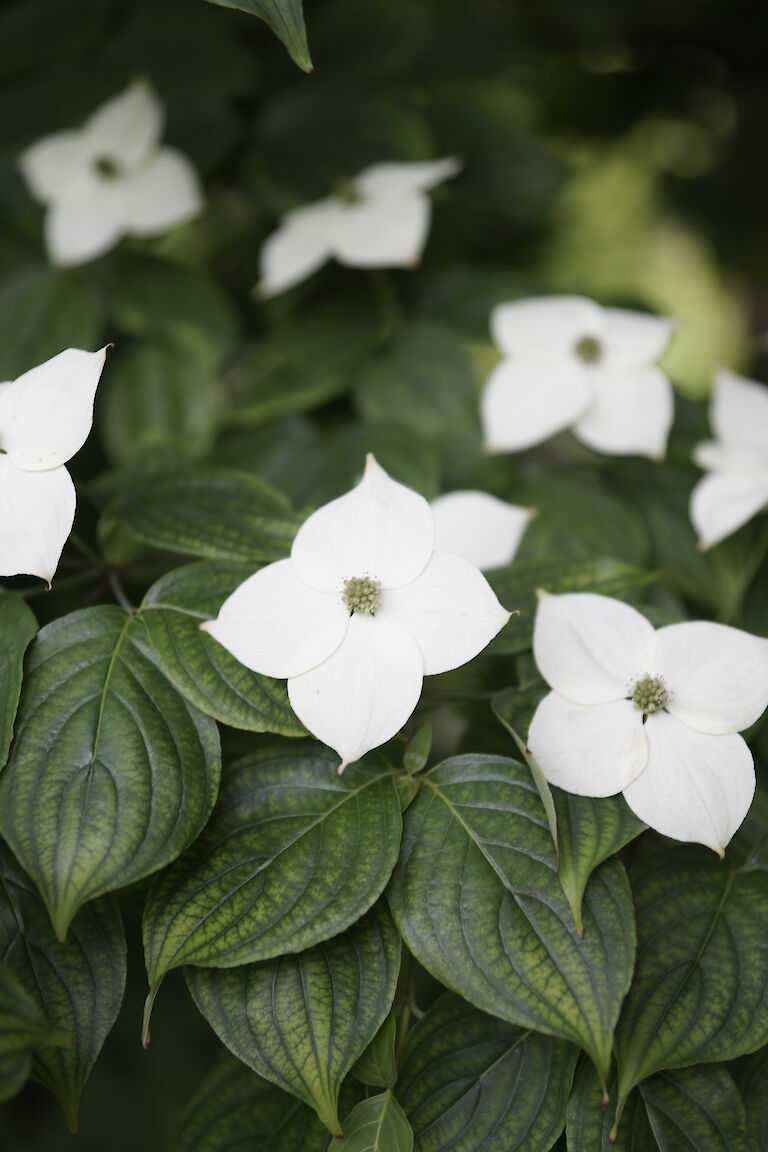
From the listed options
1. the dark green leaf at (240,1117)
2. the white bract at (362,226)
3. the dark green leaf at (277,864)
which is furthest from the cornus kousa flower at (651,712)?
the white bract at (362,226)

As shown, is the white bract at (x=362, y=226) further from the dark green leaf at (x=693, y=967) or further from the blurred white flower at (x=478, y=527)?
the dark green leaf at (x=693, y=967)

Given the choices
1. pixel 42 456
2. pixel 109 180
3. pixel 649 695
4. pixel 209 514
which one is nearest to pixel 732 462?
pixel 649 695

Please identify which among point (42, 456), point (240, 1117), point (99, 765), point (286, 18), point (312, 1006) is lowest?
point (240, 1117)

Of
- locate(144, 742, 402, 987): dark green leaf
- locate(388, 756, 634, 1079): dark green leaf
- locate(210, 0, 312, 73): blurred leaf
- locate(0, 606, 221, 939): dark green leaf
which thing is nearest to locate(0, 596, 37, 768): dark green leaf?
locate(0, 606, 221, 939): dark green leaf

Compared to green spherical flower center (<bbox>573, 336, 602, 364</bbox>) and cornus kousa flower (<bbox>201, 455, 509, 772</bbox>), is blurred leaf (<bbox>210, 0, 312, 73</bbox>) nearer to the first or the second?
cornus kousa flower (<bbox>201, 455, 509, 772</bbox>)

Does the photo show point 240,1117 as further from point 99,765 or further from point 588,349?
point 588,349
